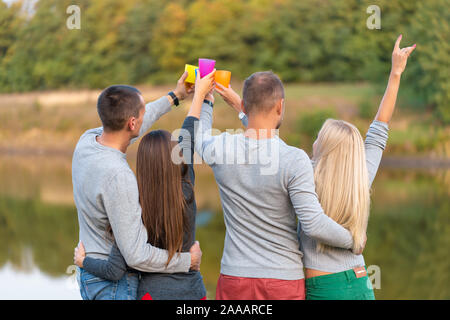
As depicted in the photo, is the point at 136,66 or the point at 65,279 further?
the point at 136,66

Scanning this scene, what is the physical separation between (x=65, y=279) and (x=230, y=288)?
6.05m

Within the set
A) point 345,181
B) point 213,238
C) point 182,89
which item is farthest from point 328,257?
point 213,238

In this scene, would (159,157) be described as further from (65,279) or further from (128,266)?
(65,279)

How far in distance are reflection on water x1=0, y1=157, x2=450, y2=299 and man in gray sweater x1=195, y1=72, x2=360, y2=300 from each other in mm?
4572

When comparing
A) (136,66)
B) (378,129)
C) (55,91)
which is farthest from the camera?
(136,66)

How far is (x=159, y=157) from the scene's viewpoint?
1952 millimetres

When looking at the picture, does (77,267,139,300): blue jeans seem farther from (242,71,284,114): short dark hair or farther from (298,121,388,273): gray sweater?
(242,71,284,114): short dark hair

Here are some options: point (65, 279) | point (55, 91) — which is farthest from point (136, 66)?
point (65, 279)

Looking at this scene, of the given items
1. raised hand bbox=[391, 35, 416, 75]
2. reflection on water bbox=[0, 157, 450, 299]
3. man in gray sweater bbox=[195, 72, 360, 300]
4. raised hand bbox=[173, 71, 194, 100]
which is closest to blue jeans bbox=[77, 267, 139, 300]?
man in gray sweater bbox=[195, 72, 360, 300]

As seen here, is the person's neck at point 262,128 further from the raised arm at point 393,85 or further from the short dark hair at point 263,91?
the raised arm at point 393,85

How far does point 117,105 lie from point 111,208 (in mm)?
373

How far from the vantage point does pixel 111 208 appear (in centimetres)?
187

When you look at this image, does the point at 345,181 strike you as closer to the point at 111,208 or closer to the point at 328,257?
the point at 328,257

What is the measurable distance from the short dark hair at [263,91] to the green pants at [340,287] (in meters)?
0.68
